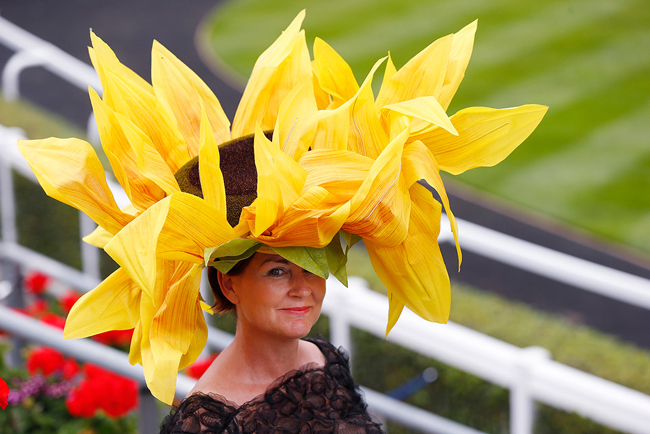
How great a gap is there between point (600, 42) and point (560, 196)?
395cm

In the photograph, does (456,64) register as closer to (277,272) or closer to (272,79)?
(272,79)

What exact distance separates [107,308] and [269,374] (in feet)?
1.33

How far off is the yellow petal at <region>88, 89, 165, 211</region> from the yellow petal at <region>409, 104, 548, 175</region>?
584 mm

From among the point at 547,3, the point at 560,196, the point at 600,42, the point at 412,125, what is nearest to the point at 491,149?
the point at 412,125

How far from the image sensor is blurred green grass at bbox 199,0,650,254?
8109mm

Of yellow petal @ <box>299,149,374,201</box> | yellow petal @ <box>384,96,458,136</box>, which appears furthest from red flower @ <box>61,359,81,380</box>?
yellow petal @ <box>384,96,458,136</box>

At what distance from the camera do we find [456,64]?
1.89 m

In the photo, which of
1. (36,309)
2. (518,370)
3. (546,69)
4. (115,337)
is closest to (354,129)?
(518,370)

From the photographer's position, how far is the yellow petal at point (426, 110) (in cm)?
164

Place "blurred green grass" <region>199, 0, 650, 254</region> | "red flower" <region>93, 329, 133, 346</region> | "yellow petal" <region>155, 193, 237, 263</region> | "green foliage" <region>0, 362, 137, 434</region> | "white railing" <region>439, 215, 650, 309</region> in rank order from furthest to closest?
"blurred green grass" <region>199, 0, 650, 254</region>, "red flower" <region>93, 329, 133, 346</region>, "green foliage" <region>0, 362, 137, 434</region>, "white railing" <region>439, 215, 650, 309</region>, "yellow petal" <region>155, 193, 237, 263</region>

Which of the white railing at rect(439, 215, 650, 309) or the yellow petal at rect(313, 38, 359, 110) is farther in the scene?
the white railing at rect(439, 215, 650, 309)

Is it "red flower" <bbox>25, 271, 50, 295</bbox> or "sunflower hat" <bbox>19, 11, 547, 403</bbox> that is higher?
"sunflower hat" <bbox>19, 11, 547, 403</bbox>

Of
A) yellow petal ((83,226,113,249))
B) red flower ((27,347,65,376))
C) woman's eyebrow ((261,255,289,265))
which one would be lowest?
red flower ((27,347,65,376))

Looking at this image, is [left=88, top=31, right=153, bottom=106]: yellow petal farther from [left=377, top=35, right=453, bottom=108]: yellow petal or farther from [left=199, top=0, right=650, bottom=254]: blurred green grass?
[left=199, top=0, right=650, bottom=254]: blurred green grass
